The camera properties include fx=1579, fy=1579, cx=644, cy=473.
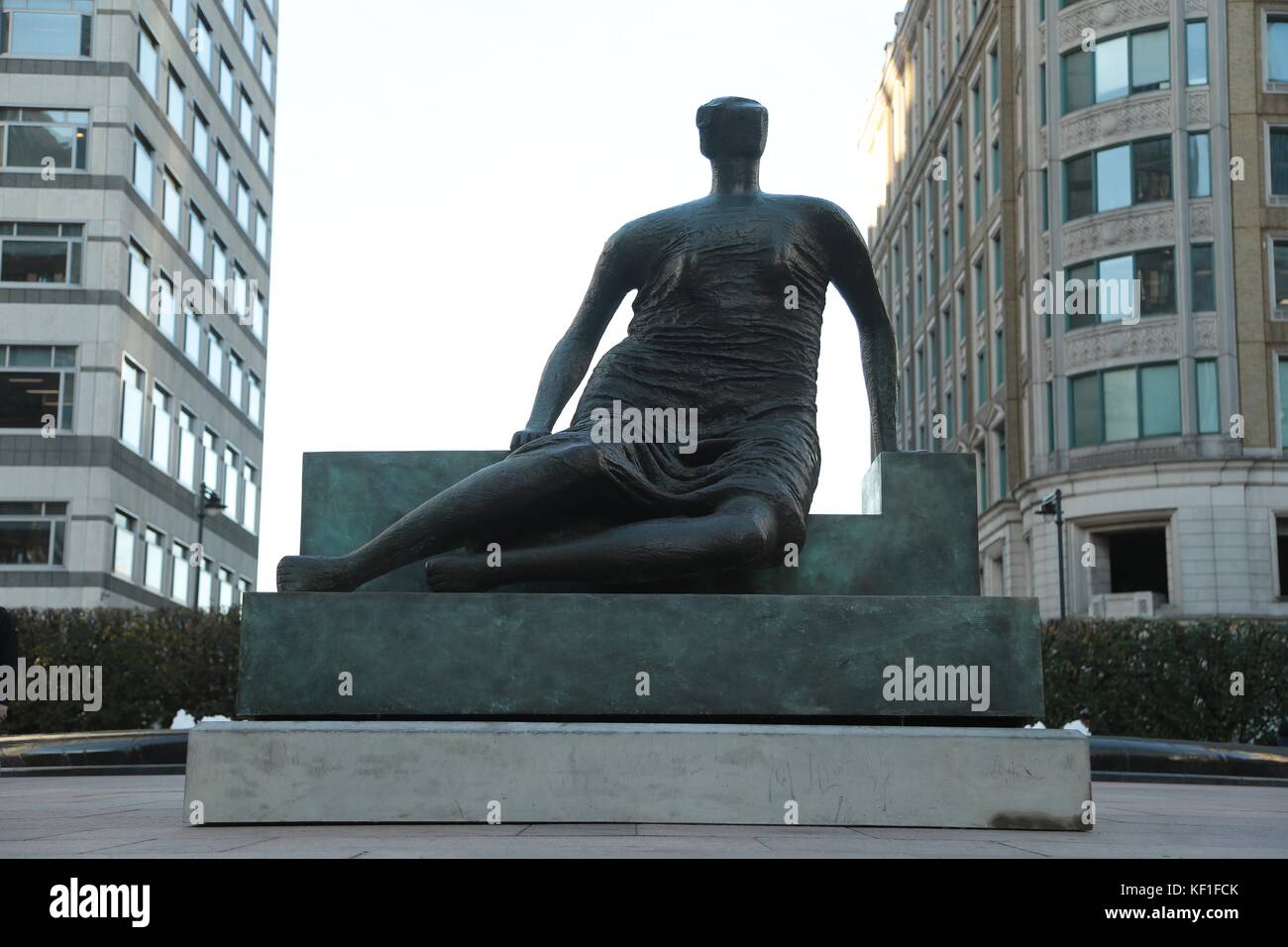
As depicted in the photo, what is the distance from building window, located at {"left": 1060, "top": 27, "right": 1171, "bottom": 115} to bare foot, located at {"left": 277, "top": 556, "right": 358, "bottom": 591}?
121 ft

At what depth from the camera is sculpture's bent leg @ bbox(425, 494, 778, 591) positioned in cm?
659

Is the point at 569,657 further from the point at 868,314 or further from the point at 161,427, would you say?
Answer: the point at 161,427

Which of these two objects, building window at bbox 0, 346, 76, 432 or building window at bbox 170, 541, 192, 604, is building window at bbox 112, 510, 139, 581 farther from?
building window at bbox 170, 541, 192, 604

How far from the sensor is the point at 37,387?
38812mm

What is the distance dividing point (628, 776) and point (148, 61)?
40111 mm

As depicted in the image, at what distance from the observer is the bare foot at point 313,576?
666cm

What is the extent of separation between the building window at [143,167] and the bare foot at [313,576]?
3679 centimetres

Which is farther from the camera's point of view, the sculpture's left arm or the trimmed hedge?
the trimmed hedge

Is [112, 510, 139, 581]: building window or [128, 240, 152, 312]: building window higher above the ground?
[128, 240, 152, 312]: building window

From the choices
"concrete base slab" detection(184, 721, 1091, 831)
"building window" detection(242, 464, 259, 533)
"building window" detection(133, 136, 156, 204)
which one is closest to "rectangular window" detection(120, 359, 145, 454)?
"building window" detection(133, 136, 156, 204)

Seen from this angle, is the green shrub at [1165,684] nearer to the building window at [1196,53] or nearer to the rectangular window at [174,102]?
the building window at [1196,53]

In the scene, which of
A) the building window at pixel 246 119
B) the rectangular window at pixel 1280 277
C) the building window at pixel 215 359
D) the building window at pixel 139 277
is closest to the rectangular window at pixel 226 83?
the building window at pixel 246 119

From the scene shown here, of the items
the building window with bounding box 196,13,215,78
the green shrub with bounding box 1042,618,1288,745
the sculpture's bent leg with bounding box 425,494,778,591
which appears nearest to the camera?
the sculpture's bent leg with bounding box 425,494,778,591

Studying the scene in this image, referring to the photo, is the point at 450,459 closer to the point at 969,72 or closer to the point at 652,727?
the point at 652,727
